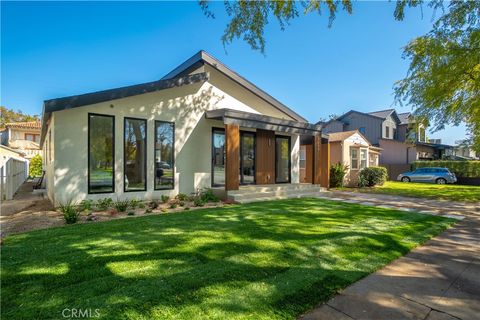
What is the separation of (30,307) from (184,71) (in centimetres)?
1045

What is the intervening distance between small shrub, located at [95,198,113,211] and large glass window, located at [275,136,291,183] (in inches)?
304

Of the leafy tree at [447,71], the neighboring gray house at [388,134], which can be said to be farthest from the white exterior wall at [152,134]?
the neighboring gray house at [388,134]

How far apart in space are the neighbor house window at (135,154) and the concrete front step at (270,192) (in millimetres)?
3247

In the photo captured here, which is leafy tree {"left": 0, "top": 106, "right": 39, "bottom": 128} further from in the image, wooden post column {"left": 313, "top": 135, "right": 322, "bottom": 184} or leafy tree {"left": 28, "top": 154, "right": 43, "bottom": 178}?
wooden post column {"left": 313, "top": 135, "right": 322, "bottom": 184}

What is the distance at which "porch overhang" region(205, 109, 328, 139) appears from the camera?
9688 mm

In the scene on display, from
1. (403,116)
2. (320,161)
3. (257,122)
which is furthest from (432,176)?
(257,122)

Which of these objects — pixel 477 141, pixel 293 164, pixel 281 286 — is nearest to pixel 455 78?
pixel 477 141

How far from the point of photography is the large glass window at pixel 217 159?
10.8 meters

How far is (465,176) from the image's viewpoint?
2217 centimetres

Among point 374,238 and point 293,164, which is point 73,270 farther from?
point 293,164

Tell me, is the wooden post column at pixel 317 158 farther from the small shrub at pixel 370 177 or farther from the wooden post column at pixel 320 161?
the small shrub at pixel 370 177

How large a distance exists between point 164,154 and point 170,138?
66 centimetres

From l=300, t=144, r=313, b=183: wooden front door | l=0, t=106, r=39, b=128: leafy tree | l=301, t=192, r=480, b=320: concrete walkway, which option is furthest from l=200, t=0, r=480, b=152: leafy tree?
l=0, t=106, r=39, b=128: leafy tree

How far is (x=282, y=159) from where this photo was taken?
43.4ft
